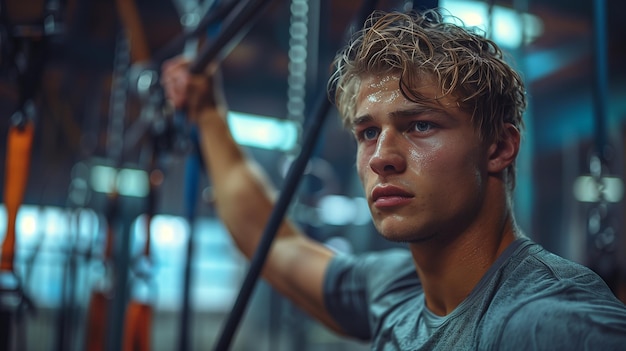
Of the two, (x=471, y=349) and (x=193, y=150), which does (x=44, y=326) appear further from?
(x=471, y=349)

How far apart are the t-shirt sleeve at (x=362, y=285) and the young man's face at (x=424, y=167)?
0.41 metres

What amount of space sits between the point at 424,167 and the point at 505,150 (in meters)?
0.18

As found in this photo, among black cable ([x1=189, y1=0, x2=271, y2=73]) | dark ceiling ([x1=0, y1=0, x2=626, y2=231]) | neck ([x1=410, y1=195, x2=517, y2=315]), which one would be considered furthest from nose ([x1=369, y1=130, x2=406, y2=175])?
dark ceiling ([x1=0, y1=0, x2=626, y2=231])

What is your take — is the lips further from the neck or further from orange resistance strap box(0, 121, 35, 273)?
orange resistance strap box(0, 121, 35, 273)

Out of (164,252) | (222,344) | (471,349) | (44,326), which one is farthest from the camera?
(164,252)

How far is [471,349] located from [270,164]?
5612mm

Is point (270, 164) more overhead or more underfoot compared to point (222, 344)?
more overhead

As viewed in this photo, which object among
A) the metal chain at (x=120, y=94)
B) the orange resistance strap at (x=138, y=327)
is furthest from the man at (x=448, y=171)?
the metal chain at (x=120, y=94)

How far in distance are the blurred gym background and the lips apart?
1.37ft

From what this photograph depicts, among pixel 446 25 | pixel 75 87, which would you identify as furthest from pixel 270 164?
pixel 446 25

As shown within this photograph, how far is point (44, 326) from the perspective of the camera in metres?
7.55

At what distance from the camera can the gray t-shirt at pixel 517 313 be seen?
0.91m

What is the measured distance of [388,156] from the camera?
116 cm

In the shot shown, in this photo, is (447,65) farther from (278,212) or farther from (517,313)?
(278,212)
